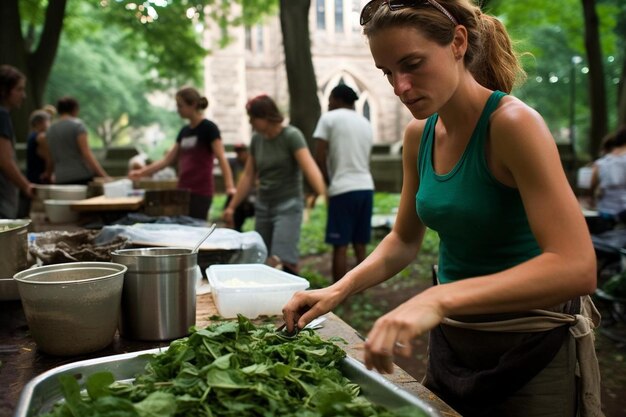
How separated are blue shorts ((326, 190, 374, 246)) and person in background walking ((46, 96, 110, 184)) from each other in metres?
2.30

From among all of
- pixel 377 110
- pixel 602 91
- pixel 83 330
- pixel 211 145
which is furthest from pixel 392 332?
pixel 377 110

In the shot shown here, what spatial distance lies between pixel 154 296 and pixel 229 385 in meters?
0.61

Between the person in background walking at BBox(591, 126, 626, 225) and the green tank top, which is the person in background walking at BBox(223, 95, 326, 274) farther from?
the person in background walking at BBox(591, 126, 626, 225)

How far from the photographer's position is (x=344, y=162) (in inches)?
210

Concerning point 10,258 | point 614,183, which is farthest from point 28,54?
point 10,258

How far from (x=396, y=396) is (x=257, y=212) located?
3.80 m

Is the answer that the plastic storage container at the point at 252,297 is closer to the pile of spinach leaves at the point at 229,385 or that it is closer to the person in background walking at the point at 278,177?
the pile of spinach leaves at the point at 229,385

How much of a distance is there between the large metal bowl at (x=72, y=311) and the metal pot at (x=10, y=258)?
1.35 ft

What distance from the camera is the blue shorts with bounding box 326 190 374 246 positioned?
5418 mm

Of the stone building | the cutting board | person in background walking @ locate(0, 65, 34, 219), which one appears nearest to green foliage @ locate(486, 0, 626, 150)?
the stone building

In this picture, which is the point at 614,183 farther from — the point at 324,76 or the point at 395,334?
the point at 324,76

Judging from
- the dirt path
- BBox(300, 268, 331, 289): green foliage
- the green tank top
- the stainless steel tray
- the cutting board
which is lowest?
the dirt path

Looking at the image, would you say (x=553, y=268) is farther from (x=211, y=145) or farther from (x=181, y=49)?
(x=181, y=49)

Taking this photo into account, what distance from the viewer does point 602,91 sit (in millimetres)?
12664
